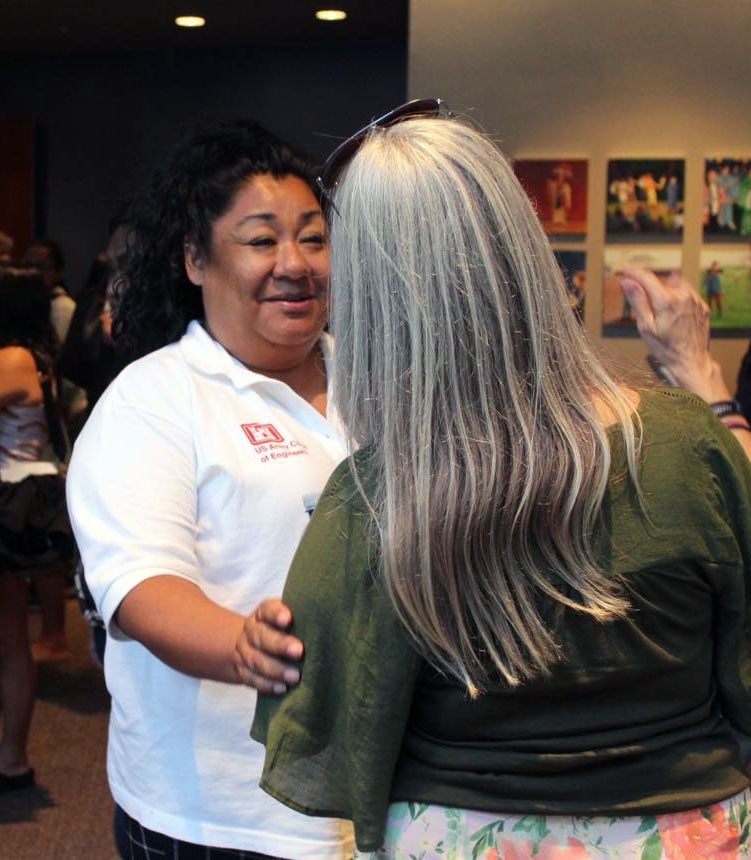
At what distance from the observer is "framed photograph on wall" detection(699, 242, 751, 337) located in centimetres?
486

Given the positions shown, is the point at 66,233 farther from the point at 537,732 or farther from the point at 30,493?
the point at 537,732

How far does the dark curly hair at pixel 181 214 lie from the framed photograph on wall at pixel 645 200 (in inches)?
124

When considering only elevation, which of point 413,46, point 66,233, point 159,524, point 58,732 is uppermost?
point 413,46

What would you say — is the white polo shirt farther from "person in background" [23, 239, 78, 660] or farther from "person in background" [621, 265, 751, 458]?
"person in background" [23, 239, 78, 660]

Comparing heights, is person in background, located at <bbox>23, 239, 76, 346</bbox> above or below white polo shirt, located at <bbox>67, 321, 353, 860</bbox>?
above

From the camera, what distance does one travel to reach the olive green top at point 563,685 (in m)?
1.15

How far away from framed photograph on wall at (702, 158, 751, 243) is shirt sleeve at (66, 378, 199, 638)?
3.66 m

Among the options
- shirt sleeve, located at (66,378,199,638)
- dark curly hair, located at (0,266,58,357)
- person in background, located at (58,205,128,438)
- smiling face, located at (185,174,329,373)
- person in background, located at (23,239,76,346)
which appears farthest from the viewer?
person in background, located at (23,239,76,346)

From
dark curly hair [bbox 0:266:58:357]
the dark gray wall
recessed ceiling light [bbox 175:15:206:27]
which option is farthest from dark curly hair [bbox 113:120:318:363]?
the dark gray wall

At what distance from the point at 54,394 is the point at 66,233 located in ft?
17.0

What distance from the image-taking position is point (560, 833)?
46.9 inches

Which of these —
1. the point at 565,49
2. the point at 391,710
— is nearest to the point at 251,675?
the point at 391,710

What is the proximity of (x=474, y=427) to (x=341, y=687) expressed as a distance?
279 millimetres

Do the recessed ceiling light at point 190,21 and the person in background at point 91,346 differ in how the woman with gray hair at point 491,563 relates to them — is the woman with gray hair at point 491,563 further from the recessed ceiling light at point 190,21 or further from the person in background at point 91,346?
the recessed ceiling light at point 190,21
